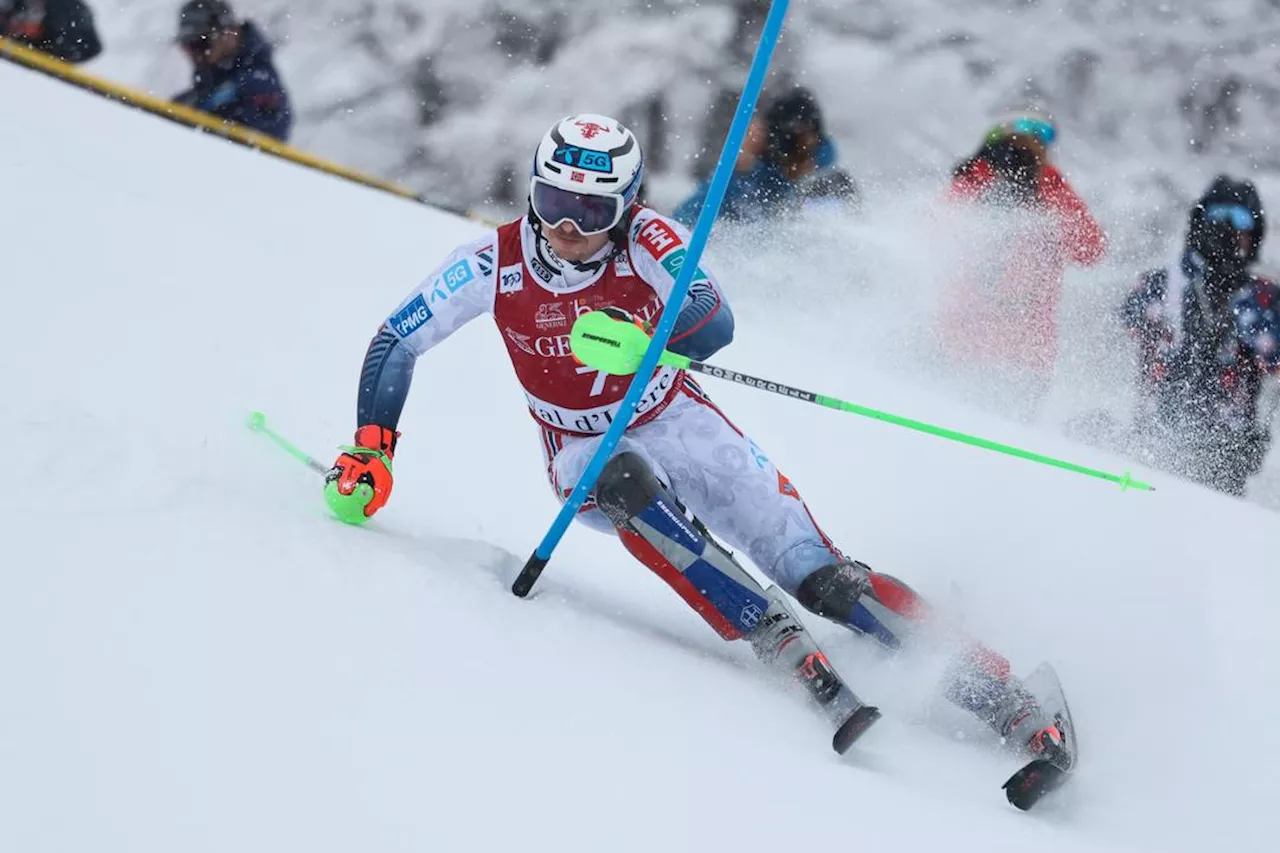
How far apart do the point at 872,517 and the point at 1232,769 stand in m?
1.67

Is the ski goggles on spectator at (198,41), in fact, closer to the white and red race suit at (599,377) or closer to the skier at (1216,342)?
the white and red race suit at (599,377)

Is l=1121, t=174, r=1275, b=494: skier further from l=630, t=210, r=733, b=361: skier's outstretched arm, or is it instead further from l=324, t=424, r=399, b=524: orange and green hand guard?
l=324, t=424, r=399, b=524: orange and green hand guard

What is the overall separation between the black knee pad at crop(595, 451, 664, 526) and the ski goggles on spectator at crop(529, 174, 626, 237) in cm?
56

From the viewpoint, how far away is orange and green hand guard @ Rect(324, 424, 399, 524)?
126 inches

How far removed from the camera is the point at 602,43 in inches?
534

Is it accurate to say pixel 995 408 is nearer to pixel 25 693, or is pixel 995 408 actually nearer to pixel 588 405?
pixel 588 405

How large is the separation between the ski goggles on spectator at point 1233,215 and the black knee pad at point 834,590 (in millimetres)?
3509

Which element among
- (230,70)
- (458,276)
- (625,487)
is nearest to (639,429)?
(625,487)

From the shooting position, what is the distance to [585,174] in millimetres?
3143

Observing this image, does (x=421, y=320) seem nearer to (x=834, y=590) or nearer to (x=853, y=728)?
(x=834, y=590)

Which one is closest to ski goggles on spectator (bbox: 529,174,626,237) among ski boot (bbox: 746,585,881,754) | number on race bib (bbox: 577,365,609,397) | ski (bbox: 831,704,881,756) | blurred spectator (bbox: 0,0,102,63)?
number on race bib (bbox: 577,365,609,397)

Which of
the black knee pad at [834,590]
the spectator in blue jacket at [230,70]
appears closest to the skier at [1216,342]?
the black knee pad at [834,590]

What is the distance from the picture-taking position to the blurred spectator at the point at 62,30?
6.95 metres

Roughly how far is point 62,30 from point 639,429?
5.06 m
